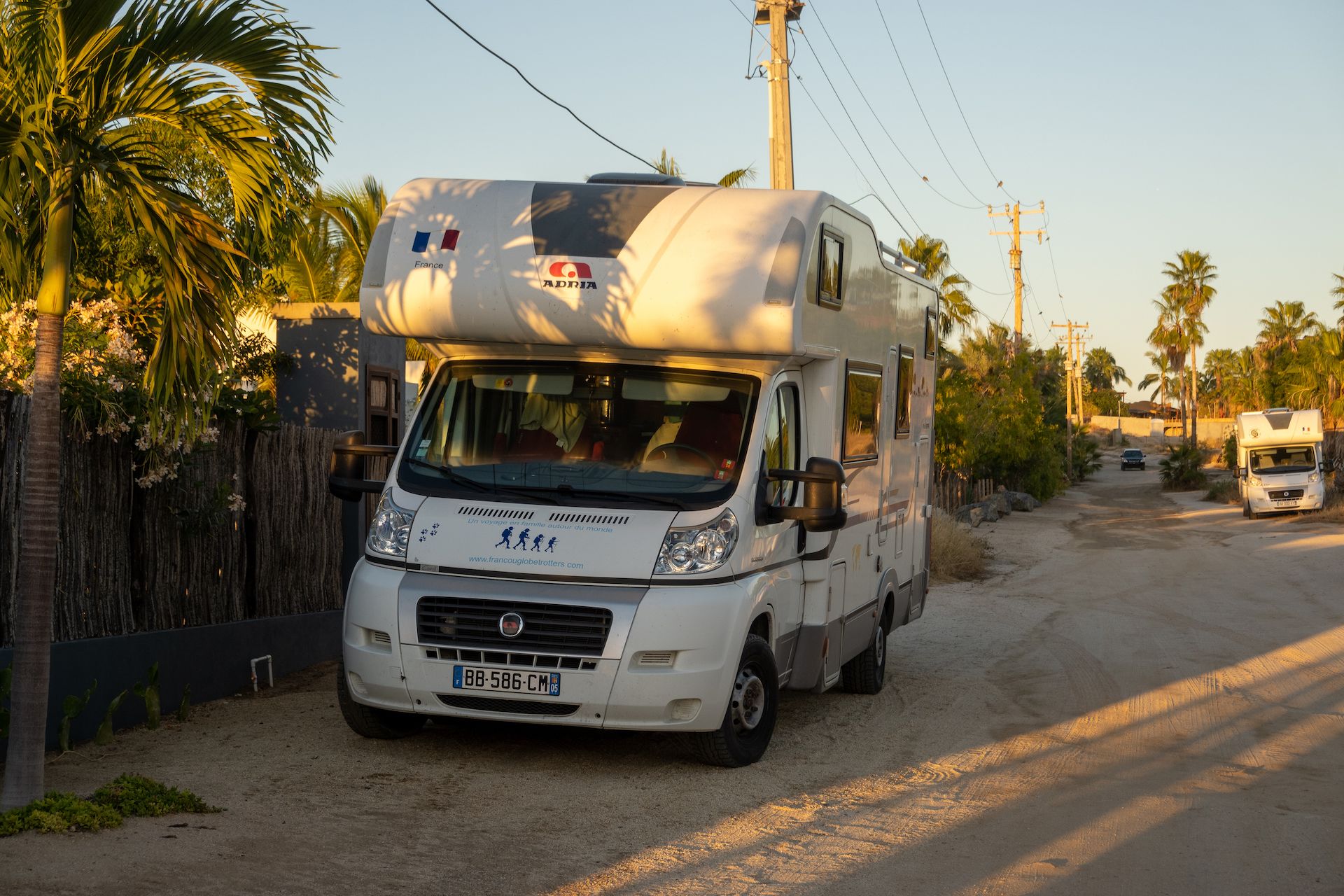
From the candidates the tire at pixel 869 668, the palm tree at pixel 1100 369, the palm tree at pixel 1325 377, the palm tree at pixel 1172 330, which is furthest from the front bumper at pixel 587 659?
the palm tree at pixel 1100 369

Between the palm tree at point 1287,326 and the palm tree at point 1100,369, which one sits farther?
the palm tree at point 1100,369

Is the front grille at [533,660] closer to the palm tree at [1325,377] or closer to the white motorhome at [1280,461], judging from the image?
the white motorhome at [1280,461]

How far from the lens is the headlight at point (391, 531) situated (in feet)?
25.1

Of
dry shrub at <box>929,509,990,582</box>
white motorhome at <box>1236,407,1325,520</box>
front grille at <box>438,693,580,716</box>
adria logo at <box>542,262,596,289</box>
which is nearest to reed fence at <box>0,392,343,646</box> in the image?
front grille at <box>438,693,580,716</box>

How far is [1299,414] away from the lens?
123ft

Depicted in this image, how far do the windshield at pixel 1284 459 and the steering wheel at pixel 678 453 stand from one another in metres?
33.1

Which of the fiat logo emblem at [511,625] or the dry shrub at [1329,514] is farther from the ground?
the fiat logo emblem at [511,625]

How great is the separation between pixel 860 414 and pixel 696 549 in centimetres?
265

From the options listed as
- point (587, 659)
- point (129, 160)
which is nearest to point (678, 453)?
point (587, 659)

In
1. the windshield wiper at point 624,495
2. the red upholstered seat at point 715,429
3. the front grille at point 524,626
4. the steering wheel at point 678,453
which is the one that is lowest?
the front grille at point 524,626

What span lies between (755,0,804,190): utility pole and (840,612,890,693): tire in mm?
7077

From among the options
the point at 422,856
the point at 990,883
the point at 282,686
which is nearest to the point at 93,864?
the point at 422,856

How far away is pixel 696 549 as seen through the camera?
741cm

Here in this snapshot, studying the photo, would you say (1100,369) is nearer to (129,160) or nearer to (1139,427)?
(1139,427)
